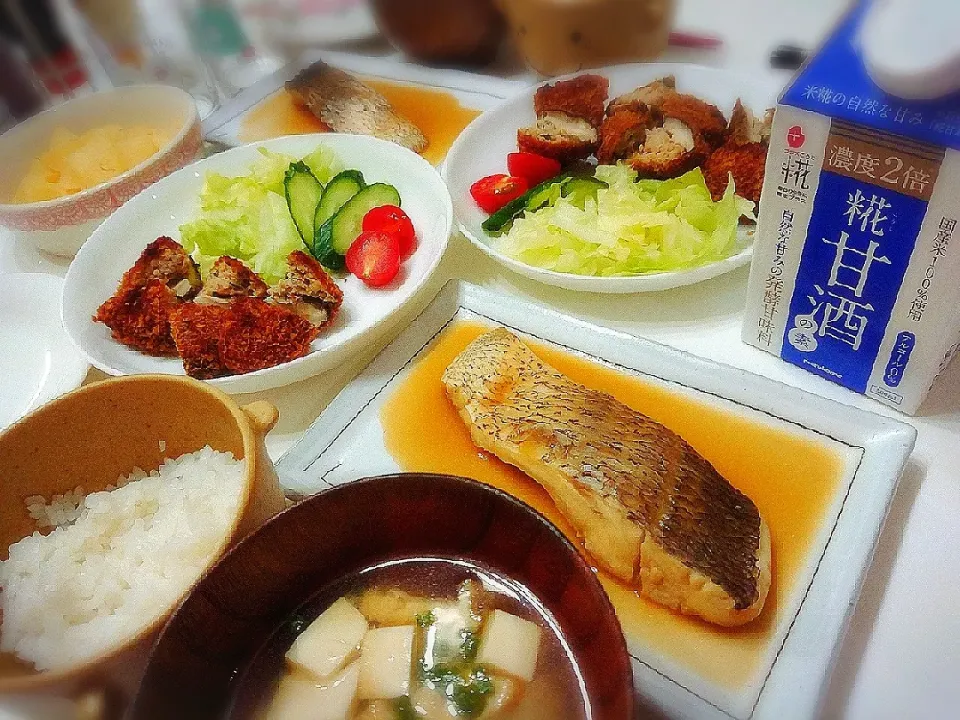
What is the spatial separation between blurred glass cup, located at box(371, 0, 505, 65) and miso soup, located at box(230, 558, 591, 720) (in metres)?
1.51

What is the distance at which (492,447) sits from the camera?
3.21 feet

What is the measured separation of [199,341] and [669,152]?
99 centimetres

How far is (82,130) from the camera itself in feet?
5.60

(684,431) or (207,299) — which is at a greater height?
(207,299)

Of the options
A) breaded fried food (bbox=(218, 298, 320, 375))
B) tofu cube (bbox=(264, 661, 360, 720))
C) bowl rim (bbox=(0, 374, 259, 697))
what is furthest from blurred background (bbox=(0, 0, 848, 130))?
tofu cube (bbox=(264, 661, 360, 720))

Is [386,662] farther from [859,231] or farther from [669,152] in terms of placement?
[669,152]

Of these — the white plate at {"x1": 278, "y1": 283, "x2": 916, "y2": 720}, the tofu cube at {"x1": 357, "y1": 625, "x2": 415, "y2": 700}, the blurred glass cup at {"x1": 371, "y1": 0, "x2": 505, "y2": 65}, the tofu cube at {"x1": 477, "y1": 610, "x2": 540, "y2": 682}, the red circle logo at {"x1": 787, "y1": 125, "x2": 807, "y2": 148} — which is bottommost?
the white plate at {"x1": 278, "y1": 283, "x2": 916, "y2": 720}

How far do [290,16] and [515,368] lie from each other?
147 centimetres

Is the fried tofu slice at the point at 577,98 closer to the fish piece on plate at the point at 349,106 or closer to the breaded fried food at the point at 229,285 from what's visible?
the fish piece on plate at the point at 349,106

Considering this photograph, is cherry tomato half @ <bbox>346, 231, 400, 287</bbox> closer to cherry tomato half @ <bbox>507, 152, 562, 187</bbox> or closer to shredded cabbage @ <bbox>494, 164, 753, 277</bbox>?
shredded cabbage @ <bbox>494, 164, 753, 277</bbox>

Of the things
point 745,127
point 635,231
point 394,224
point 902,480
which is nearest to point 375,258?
point 394,224

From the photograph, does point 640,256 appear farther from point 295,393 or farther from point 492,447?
point 295,393

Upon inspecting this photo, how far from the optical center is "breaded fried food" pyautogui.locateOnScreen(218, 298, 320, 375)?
112 cm


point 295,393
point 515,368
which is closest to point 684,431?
point 515,368
